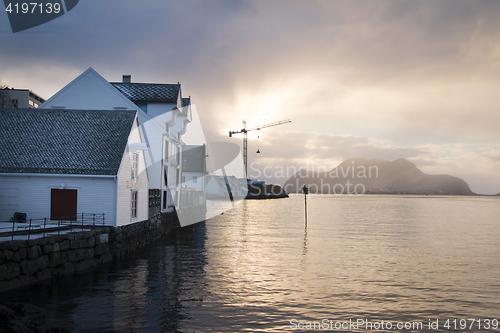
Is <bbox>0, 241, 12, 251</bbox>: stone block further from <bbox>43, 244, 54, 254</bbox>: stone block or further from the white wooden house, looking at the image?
the white wooden house

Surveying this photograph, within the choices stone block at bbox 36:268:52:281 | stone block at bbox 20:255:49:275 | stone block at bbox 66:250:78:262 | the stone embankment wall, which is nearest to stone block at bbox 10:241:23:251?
the stone embankment wall

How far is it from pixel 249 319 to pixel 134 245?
17443mm

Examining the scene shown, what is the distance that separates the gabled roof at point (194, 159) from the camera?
7312cm

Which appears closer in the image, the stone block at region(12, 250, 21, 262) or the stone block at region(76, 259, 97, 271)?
the stone block at region(12, 250, 21, 262)

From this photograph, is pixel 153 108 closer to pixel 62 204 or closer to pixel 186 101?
pixel 186 101

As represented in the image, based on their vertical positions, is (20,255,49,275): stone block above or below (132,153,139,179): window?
below

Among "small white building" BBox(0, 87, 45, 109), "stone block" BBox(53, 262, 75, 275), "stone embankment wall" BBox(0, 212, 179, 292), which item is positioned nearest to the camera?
"stone embankment wall" BBox(0, 212, 179, 292)

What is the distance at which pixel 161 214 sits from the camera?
39531 mm

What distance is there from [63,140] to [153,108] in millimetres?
14508

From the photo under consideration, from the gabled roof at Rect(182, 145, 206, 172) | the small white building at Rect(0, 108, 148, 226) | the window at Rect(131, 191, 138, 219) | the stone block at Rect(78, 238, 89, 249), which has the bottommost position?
the stone block at Rect(78, 238, 89, 249)

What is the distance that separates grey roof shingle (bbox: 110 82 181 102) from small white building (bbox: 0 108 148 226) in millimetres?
11086

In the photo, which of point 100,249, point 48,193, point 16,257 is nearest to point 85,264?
point 100,249

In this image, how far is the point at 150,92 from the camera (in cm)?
4294

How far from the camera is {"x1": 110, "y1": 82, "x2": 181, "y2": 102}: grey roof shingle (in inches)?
1647
